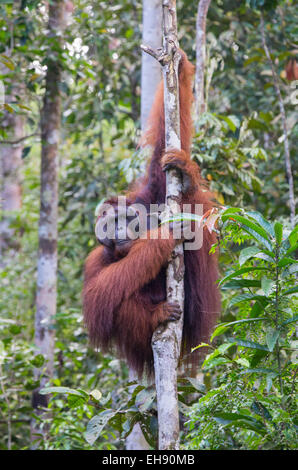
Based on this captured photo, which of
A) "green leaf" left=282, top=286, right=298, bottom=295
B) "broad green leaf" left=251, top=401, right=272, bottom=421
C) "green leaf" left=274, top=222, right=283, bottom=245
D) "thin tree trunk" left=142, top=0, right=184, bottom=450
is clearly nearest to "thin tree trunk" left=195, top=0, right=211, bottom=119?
"thin tree trunk" left=142, top=0, right=184, bottom=450

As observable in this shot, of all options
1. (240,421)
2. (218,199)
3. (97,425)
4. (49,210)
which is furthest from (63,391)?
(49,210)

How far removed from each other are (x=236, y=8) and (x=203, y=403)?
4117mm

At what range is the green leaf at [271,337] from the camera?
2.22 m

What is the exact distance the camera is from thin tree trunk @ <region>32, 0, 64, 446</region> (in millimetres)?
4875

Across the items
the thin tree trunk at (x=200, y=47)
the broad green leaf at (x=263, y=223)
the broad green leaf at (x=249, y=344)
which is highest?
the thin tree trunk at (x=200, y=47)

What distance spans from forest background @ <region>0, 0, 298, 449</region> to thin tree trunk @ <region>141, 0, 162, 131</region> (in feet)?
1.58

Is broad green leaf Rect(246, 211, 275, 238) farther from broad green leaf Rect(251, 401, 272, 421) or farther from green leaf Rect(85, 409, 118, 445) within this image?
green leaf Rect(85, 409, 118, 445)

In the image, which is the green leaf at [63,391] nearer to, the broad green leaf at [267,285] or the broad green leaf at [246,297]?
the broad green leaf at [246,297]

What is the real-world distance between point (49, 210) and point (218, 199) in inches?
69.9

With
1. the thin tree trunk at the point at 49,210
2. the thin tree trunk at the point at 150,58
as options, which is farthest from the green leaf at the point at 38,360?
the thin tree trunk at the point at 150,58

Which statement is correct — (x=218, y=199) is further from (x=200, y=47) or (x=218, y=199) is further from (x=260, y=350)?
(x=260, y=350)

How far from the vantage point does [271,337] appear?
90.0 inches

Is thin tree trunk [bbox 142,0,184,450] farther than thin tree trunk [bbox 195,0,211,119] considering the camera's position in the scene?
No
